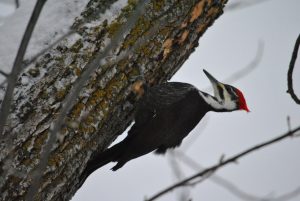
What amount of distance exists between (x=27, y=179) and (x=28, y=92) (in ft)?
1.07

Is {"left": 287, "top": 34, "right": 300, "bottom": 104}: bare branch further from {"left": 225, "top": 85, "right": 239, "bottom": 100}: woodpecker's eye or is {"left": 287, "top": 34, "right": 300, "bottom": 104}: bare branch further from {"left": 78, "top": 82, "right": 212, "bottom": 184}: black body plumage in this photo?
{"left": 225, "top": 85, "right": 239, "bottom": 100}: woodpecker's eye

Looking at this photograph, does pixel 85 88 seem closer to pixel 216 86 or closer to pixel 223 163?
pixel 223 163

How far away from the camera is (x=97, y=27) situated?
189 cm

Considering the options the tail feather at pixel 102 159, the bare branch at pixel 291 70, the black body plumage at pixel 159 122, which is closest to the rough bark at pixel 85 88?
the tail feather at pixel 102 159

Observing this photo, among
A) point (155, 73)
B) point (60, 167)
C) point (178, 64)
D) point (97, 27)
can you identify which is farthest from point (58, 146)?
point (178, 64)

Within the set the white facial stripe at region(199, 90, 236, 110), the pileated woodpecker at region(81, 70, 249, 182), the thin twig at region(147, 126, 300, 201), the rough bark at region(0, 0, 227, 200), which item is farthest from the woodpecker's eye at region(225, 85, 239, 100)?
the thin twig at region(147, 126, 300, 201)

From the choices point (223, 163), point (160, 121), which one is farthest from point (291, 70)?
point (160, 121)

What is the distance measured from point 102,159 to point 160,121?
44cm

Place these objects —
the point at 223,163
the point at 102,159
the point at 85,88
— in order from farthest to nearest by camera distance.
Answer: the point at 102,159
the point at 85,88
the point at 223,163

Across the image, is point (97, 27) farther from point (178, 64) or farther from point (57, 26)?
point (178, 64)

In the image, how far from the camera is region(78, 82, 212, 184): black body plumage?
8.39 ft

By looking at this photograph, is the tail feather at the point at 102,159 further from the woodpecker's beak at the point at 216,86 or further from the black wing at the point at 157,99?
the woodpecker's beak at the point at 216,86

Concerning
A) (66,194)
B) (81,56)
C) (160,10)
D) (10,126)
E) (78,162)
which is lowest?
(66,194)

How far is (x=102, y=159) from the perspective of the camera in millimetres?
2375
